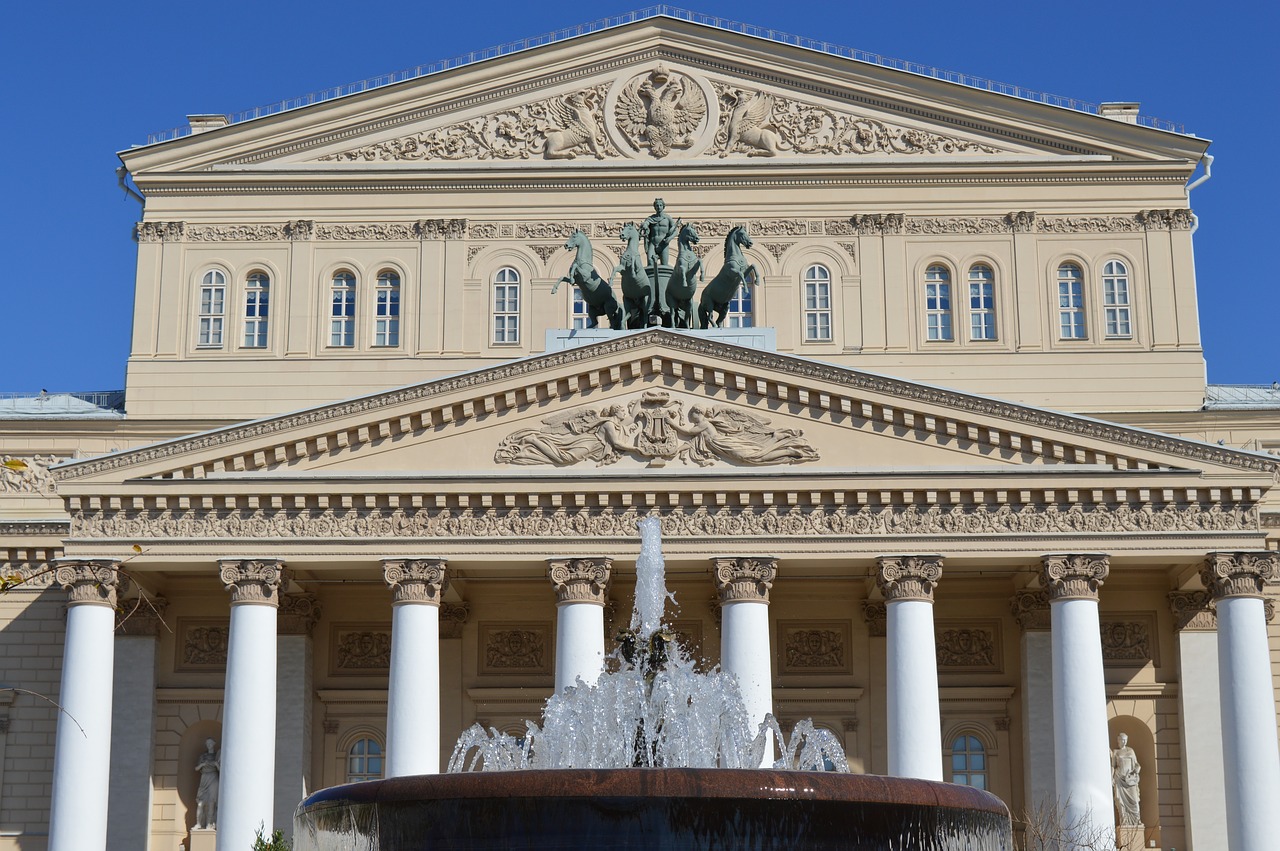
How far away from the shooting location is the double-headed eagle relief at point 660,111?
154 feet

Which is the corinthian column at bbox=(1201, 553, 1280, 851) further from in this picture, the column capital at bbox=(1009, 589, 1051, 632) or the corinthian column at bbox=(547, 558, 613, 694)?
the corinthian column at bbox=(547, 558, 613, 694)

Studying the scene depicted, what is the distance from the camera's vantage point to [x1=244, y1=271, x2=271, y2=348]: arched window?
46594 mm

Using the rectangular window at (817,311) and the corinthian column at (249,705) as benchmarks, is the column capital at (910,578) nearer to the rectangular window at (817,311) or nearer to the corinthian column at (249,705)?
the corinthian column at (249,705)

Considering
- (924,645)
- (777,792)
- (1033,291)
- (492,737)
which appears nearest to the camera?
(777,792)

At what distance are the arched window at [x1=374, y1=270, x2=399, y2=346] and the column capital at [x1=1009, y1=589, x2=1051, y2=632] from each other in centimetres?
1587

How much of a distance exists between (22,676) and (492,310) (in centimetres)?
1328

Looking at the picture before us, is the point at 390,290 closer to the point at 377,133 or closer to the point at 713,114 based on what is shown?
the point at 377,133

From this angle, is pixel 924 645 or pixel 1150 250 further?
pixel 1150 250

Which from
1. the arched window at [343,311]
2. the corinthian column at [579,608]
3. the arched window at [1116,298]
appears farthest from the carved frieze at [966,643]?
the arched window at [343,311]

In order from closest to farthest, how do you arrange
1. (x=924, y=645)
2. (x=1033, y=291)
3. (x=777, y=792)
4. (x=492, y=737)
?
1. (x=777, y=792)
2. (x=924, y=645)
3. (x=492, y=737)
4. (x=1033, y=291)

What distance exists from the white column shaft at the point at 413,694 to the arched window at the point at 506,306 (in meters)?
11.7

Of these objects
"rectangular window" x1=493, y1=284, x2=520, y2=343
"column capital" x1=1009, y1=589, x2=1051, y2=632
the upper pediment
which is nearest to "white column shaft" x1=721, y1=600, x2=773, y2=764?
"column capital" x1=1009, y1=589, x2=1051, y2=632

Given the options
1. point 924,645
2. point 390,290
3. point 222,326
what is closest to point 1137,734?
point 924,645

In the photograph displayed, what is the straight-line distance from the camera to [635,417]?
3634 centimetres
